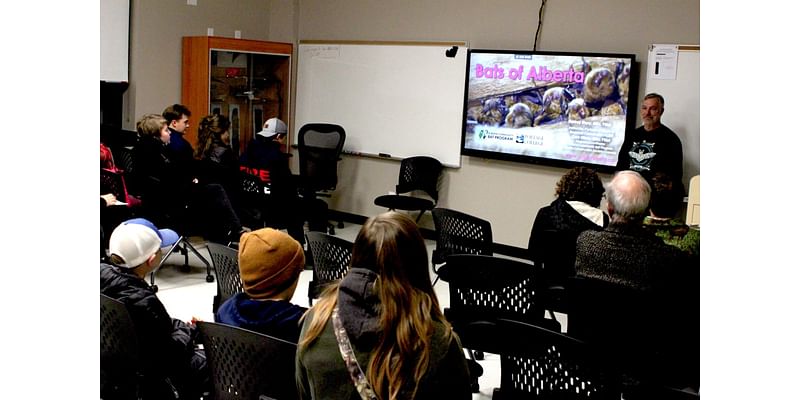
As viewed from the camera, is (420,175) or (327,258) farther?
(420,175)

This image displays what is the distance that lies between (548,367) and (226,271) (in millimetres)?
1507

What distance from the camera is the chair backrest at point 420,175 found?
750 centimetres

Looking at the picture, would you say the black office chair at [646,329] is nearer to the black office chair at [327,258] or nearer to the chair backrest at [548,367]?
the chair backrest at [548,367]

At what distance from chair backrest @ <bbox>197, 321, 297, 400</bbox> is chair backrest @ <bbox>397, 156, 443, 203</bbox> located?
520cm

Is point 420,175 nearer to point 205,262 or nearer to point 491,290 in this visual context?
point 205,262

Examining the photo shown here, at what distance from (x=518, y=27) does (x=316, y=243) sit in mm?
3777

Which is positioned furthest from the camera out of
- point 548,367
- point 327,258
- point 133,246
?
point 327,258

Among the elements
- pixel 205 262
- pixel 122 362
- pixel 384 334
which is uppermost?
pixel 384 334

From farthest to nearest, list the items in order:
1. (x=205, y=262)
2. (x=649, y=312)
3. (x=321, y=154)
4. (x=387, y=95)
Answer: (x=387, y=95)
(x=321, y=154)
(x=205, y=262)
(x=649, y=312)

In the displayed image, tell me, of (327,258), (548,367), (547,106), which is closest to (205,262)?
(327,258)

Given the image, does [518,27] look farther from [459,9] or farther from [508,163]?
[508,163]

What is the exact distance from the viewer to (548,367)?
2.40m

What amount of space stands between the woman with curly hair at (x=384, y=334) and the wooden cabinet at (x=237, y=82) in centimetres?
631
